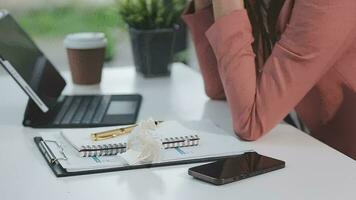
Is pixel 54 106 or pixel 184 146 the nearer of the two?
pixel 184 146

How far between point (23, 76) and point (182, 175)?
1.46 feet

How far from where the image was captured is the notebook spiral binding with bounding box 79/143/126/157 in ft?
3.23

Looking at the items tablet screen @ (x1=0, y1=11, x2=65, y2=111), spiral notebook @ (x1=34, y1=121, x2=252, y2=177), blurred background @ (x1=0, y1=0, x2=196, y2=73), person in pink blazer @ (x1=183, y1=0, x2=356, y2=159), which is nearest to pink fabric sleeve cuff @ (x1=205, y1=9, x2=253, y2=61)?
person in pink blazer @ (x1=183, y1=0, x2=356, y2=159)

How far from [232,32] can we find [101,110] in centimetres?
36

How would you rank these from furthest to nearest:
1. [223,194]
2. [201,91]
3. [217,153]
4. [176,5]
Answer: [176,5], [201,91], [217,153], [223,194]

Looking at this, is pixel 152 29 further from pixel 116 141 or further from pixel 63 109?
pixel 116 141

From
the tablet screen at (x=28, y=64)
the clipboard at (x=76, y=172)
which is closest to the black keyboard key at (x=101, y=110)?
the tablet screen at (x=28, y=64)

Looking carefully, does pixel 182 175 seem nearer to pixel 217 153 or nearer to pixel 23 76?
pixel 217 153

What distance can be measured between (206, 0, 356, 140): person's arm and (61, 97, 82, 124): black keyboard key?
0.34m

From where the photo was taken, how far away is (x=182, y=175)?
36.7 inches

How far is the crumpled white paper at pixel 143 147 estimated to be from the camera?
0.96 metres

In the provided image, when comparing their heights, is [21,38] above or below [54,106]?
above

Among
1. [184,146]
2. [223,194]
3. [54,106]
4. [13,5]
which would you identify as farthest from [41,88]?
[13,5]

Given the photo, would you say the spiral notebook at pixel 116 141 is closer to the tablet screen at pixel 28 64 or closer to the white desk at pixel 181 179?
the white desk at pixel 181 179
